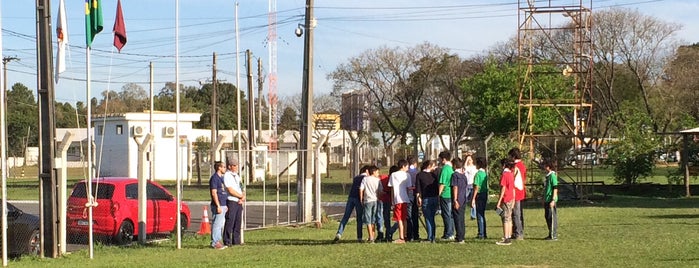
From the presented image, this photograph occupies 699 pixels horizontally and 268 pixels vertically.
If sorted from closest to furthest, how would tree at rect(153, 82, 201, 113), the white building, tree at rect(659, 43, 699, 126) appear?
the white building, tree at rect(659, 43, 699, 126), tree at rect(153, 82, 201, 113)

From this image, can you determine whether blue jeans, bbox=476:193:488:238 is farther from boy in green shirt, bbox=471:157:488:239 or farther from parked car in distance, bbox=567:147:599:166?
parked car in distance, bbox=567:147:599:166

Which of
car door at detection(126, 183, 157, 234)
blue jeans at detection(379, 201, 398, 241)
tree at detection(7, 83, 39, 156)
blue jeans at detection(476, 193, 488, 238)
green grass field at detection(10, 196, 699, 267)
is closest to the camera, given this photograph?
green grass field at detection(10, 196, 699, 267)

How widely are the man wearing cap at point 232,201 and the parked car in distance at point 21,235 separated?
3415mm

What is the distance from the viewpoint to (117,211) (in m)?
21.2

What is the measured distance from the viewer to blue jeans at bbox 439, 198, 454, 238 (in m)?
18.6

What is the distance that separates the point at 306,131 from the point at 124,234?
6290 mm

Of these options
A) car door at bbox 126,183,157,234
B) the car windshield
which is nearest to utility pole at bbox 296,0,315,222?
car door at bbox 126,183,157,234

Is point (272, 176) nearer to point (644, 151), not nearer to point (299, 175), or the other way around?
point (644, 151)

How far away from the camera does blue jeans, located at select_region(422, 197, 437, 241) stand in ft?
61.3

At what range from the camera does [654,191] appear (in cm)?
3941

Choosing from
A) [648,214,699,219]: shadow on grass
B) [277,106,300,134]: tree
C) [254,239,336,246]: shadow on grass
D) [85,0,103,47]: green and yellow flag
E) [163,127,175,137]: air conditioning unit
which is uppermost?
[85,0,103,47]: green and yellow flag

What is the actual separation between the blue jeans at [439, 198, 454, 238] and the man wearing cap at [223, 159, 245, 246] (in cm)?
381

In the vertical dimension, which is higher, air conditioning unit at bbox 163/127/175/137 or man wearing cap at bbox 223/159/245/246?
air conditioning unit at bbox 163/127/175/137

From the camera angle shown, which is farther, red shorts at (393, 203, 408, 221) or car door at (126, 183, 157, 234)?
car door at (126, 183, 157, 234)
